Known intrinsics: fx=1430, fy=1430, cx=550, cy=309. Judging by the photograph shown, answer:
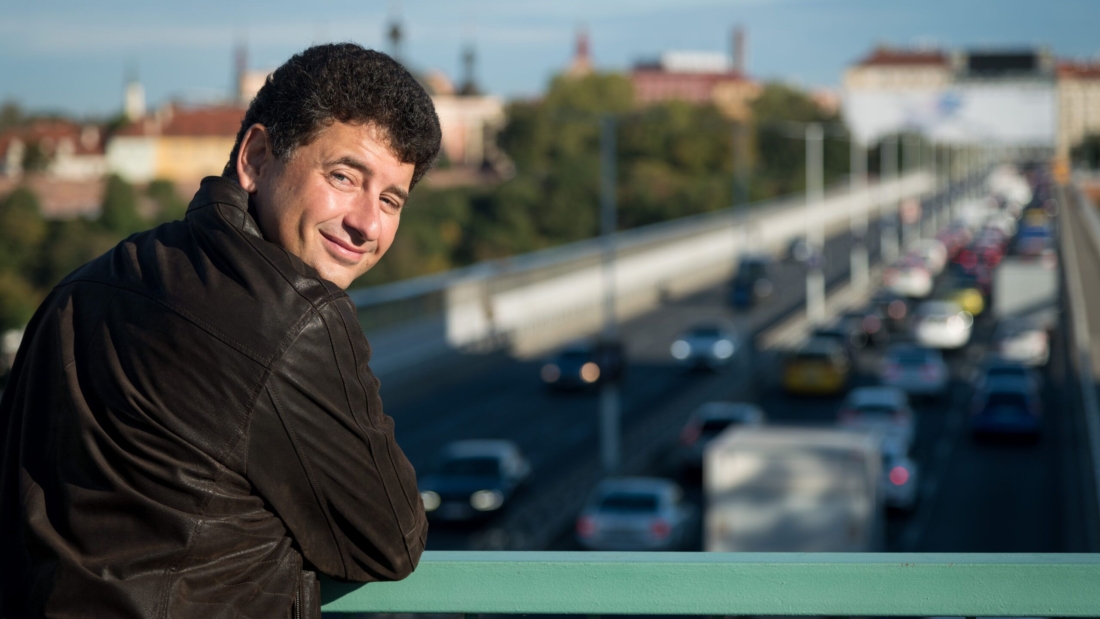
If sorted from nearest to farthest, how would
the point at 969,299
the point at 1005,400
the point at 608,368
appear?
the point at 608,368
the point at 1005,400
the point at 969,299

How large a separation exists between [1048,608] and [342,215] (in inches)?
51.9

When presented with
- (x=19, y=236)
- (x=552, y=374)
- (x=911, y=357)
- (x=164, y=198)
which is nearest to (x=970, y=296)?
(x=911, y=357)

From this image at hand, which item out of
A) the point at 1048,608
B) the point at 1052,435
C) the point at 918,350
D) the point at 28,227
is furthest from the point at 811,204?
the point at 1048,608

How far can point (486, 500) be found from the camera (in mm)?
22797

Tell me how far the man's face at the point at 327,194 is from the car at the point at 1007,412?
92.0 ft

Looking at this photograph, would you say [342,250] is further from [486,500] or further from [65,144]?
[65,144]

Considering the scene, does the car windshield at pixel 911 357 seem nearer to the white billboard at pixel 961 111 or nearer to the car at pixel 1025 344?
the car at pixel 1025 344

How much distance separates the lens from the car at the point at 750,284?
51969mm

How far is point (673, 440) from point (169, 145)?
110m

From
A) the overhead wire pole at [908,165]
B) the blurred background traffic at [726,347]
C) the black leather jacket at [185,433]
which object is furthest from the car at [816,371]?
the overhead wire pole at [908,165]

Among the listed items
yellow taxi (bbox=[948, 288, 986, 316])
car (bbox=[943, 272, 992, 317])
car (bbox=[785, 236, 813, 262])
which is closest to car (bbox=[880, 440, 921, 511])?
car (bbox=[943, 272, 992, 317])

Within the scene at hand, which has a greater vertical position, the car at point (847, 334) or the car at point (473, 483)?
the car at point (473, 483)

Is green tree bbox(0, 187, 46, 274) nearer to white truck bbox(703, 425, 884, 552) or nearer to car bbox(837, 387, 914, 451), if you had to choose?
car bbox(837, 387, 914, 451)

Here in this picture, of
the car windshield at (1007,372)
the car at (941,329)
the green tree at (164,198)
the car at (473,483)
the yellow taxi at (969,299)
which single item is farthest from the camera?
the green tree at (164,198)
